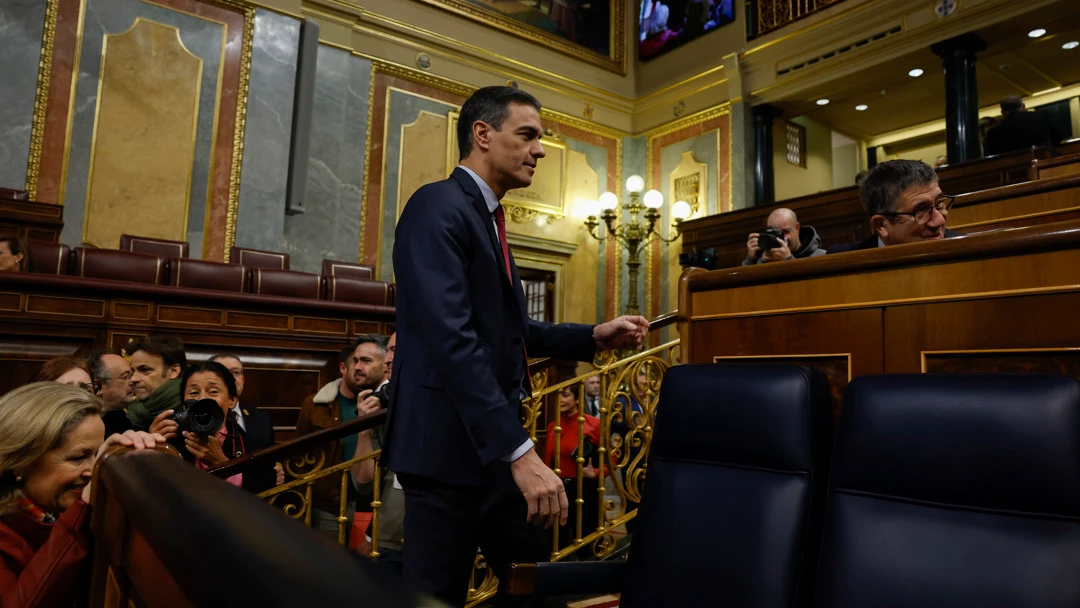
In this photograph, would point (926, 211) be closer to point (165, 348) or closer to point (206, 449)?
point (206, 449)

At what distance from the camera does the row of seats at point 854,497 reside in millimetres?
934

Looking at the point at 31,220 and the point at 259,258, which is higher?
the point at 31,220

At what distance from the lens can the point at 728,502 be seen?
1233 millimetres

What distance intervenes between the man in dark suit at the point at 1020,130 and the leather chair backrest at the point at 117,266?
586 centimetres

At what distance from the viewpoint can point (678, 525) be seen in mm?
1275

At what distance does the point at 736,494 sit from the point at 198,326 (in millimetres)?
3649

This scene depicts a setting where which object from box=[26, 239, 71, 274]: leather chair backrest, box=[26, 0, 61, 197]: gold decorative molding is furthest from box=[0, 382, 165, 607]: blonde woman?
box=[26, 0, 61, 197]: gold decorative molding

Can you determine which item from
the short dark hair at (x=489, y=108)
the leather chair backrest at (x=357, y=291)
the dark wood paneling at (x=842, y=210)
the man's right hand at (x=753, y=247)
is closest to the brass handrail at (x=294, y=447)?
the short dark hair at (x=489, y=108)

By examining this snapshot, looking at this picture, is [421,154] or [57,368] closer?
[57,368]

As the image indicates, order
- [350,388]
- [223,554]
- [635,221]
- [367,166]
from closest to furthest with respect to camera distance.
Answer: [223,554] < [350,388] < [367,166] < [635,221]

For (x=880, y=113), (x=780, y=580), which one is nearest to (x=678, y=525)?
(x=780, y=580)

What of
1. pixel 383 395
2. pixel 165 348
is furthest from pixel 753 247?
pixel 165 348

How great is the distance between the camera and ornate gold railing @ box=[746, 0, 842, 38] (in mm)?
7352

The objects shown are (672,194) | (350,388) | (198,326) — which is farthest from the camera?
(672,194)
